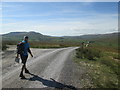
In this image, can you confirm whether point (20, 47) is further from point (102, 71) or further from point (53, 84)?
point (102, 71)

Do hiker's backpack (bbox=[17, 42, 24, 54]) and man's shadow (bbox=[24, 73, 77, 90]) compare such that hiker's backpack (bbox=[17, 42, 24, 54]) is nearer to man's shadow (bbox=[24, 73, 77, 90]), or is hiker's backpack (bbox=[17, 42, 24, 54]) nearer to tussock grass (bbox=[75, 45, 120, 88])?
man's shadow (bbox=[24, 73, 77, 90])

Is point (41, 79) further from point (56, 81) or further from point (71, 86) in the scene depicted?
point (71, 86)

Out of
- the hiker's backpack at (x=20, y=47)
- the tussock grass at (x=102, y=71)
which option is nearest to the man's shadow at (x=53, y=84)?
the tussock grass at (x=102, y=71)

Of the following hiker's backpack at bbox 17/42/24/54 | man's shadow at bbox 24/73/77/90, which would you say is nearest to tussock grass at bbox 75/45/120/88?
man's shadow at bbox 24/73/77/90

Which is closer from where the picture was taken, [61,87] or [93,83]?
[61,87]

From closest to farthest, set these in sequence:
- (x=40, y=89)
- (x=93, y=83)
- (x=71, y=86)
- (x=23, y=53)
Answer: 1. (x=40, y=89)
2. (x=71, y=86)
3. (x=93, y=83)
4. (x=23, y=53)

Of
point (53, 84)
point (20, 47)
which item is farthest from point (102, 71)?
point (20, 47)

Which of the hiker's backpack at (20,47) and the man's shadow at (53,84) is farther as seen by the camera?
the hiker's backpack at (20,47)

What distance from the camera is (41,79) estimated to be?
21.5 feet

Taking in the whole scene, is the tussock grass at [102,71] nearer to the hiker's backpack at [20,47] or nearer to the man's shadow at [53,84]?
the man's shadow at [53,84]

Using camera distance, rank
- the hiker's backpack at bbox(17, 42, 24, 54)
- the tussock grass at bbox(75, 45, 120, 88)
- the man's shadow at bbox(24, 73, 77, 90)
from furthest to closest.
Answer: the hiker's backpack at bbox(17, 42, 24, 54), the tussock grass at bbox(75, 45, 120, 88), the man's shadow at bbox(24, 73, 77, 90)

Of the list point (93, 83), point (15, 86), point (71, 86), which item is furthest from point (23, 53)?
point (93, 83)

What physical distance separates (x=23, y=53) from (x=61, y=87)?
2850 millimetres

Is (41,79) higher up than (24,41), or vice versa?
(24,41)
